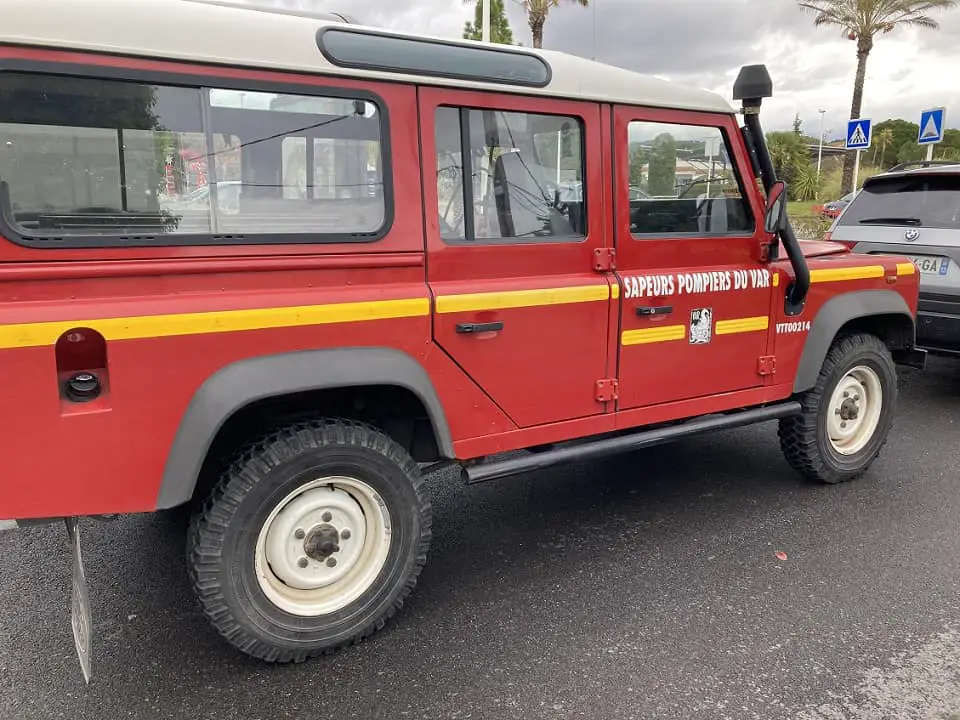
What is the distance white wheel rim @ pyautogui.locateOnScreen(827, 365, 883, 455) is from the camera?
4336 mm

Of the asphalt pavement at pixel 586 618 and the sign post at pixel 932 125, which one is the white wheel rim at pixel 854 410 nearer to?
the asphalt pavement at pixel 586 618

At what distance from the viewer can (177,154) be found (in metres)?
2.40

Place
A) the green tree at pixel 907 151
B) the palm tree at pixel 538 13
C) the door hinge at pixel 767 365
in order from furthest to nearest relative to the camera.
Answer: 1. the green tree at pixel 907 151
2. the palm tree at pixel 538 13
3. the door hinge at pixel 767 365

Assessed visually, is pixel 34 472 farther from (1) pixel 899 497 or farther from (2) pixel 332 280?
(1) pixel 899 497

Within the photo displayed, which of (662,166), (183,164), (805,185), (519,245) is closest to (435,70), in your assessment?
(519,245)

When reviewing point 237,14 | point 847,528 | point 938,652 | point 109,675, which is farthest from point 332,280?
point 847,528

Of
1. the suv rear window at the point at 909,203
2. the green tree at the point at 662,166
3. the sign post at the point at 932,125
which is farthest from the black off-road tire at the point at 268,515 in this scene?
the sign post at the point at 932,125

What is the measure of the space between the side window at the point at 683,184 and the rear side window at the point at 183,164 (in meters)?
1.27

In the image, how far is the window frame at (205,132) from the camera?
7.11 ft

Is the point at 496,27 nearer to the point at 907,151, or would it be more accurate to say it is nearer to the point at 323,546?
the point at 323,546

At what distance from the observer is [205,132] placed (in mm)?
2428

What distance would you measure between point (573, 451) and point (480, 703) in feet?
3.87

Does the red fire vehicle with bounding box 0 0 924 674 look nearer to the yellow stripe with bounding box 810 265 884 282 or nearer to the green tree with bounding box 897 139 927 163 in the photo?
the yellow stripe with bounding box 810 265 884 282

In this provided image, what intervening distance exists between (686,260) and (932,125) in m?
9.37
